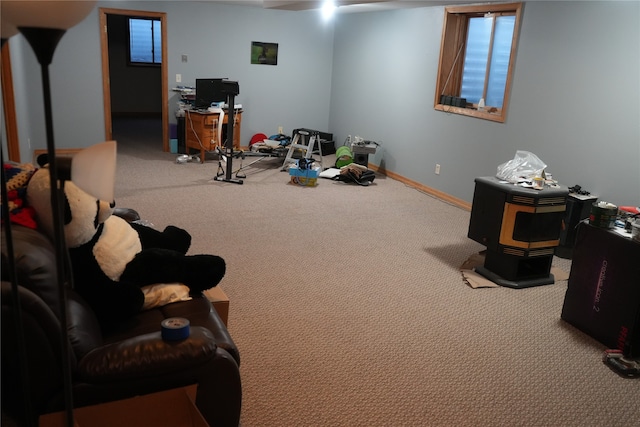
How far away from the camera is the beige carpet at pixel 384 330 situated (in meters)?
2.52

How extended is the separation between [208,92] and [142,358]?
570cm

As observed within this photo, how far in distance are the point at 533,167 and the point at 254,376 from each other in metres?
2.70

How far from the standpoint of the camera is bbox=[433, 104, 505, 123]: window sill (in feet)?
18.0

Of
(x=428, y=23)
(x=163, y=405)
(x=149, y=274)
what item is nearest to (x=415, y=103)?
(x=428, y=23)

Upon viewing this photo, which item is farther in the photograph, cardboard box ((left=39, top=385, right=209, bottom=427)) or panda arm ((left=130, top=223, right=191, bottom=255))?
panda arm ((left=130, top=223, right=191, bottom=255))

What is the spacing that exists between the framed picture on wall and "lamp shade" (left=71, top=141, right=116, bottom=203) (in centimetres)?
728

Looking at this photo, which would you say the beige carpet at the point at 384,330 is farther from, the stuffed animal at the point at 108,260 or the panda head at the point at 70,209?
the panda head at the point at 70,209

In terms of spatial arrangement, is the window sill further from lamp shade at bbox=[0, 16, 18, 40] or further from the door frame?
lamp shade at bbox=[0, 16, 18, 40]

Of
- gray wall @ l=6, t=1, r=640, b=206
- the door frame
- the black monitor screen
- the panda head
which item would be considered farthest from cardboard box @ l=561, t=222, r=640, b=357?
the door frame

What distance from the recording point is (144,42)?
10.9 metres

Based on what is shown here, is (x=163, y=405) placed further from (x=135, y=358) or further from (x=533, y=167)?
(x=533, y=167)

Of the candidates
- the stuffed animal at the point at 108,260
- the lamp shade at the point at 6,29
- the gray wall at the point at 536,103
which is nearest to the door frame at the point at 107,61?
the gray wall at the point at 536,103

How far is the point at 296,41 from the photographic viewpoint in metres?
8.25

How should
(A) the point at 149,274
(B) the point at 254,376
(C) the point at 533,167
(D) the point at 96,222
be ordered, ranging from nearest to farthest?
(D) the point at 96,222 → (A) the point at 149,274 → (B) the point at 254,376 → (C) the point at 533,167
